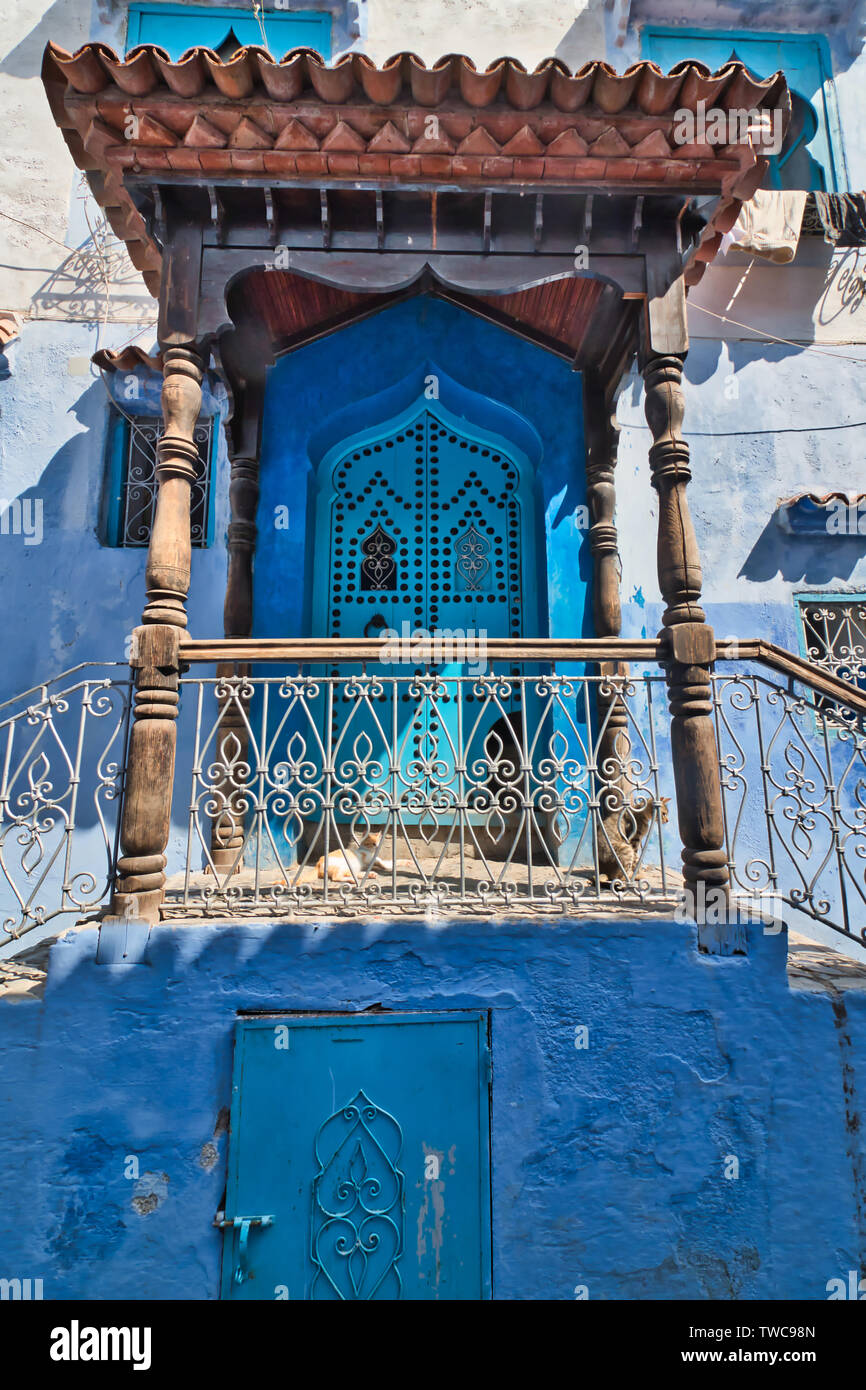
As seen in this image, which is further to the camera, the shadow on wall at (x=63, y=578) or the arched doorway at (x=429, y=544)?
the shadow on wall at (x=63, y=578)

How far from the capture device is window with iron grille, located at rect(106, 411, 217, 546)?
688 cm

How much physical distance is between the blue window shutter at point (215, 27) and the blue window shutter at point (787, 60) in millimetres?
3305

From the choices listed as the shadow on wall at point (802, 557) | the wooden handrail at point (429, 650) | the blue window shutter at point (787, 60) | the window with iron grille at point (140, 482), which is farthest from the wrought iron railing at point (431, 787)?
the blue window shutter at point (787, 60)

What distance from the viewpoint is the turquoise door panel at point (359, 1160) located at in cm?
345

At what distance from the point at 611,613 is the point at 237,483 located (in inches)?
119

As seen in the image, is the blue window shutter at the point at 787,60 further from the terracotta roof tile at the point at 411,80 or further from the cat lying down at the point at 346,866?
the cat lying down at the point at 346,866

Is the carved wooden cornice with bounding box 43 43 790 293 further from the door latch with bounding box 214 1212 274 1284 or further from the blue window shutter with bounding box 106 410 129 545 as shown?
the door latch with bounding box 214 1212 274 1284

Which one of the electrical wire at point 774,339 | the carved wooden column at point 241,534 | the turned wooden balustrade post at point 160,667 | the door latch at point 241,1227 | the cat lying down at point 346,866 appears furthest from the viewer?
the electrical wire at point 774,339

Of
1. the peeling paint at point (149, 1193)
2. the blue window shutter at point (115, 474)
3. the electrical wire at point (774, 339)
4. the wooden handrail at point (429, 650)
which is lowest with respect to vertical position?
the peeling paint at point (149, 1193)

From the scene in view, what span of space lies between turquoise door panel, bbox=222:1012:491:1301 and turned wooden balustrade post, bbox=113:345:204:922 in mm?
880

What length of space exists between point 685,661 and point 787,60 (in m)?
7.73

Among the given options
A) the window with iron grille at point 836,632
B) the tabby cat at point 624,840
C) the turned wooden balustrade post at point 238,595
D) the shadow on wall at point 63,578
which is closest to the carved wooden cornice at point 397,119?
the turned wooden balustrade post at point 238,595

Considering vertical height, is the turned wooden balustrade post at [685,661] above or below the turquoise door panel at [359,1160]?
above

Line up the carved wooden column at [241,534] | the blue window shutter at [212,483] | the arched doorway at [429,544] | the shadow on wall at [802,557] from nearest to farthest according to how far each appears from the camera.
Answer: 1. the carved wooden column at [241,534]
2. the arched doorway at [429,544]
3. the blue window shutter at [212,483]
4. the shadow on wall at [802,557]
